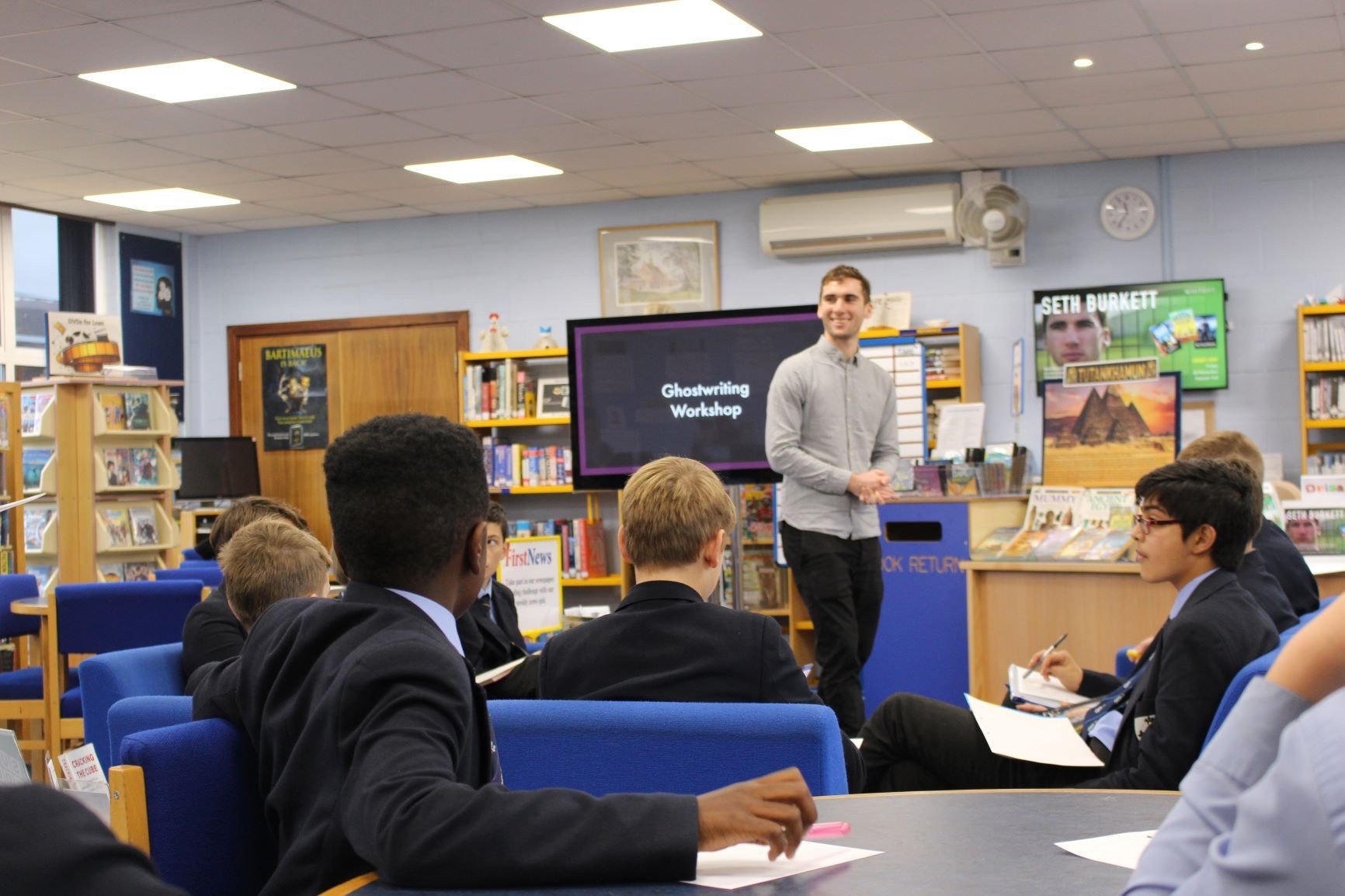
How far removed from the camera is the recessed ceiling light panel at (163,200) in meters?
8.30

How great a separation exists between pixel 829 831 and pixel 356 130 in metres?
5.98

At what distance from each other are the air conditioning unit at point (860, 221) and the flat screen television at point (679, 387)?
2982 millimetres

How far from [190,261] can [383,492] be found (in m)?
9.21

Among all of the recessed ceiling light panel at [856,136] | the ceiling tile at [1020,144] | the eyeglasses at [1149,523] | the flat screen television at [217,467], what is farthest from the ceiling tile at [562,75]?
the flat screen television at [217,467]

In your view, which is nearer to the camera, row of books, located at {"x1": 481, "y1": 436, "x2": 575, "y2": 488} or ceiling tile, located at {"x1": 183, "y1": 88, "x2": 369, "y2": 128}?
ceiling tile, located at {"x1": 183, "y1": 88, "x2": 369, "y2": 128}

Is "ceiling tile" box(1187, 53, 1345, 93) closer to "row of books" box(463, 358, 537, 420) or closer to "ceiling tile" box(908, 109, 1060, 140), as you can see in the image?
"ceiling tile" box(908, 109, 1060, 140)

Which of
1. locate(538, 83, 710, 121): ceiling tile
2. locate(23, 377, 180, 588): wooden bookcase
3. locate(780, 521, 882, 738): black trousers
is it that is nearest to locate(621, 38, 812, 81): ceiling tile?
locate(538, 83, 710, 121): ceiling tile

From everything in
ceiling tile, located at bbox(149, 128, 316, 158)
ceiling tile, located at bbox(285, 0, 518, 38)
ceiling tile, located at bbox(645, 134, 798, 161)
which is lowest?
ceiling tile, located at bbox(149, 128, 316, 158)

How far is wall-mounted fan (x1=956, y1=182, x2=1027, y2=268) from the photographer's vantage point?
309 inches

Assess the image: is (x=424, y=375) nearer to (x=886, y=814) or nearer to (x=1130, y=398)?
(x=1130, y=398)

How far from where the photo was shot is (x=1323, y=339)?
23.9ft

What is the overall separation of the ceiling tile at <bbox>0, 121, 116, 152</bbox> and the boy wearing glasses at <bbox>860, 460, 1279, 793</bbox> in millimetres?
5287

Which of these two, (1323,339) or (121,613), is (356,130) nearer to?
(121,613)

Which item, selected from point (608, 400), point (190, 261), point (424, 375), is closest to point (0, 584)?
point (608, 400)
